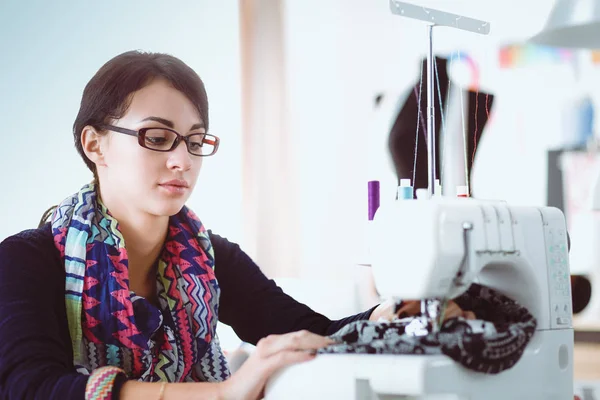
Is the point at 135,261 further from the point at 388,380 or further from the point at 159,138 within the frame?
the point at 388,380

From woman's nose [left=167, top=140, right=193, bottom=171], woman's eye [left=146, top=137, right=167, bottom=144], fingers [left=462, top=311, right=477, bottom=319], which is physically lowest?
fingers [left=462, top=311, right=477, bottom=319]

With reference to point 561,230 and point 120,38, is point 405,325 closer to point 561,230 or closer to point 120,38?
point 561,230

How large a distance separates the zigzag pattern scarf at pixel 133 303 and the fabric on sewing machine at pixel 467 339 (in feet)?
1.54

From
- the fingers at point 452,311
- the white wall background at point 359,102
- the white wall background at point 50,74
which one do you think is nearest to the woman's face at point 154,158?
the fingers at point 452,311

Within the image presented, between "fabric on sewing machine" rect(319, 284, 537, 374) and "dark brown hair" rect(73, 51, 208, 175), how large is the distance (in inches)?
23.8

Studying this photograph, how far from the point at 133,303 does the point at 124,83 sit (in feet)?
1.36

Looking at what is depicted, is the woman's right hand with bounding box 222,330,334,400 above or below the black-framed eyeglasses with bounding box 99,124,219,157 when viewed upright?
below

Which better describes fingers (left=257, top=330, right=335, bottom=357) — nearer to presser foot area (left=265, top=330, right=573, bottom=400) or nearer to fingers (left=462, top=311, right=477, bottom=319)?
presser foot area (left=265, top=330, right=573, bottom=400)

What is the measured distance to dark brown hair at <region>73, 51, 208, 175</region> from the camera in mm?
1420

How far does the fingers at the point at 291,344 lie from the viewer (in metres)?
1.01

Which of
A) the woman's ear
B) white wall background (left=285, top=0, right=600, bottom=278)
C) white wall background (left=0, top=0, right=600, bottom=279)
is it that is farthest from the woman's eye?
white wall background (left=285, top=0, right=600, bottom=278)

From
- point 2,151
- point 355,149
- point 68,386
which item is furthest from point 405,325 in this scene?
point 355,149

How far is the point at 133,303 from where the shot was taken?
1.45 metres

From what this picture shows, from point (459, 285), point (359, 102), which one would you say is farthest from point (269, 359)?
point (359, 102)
